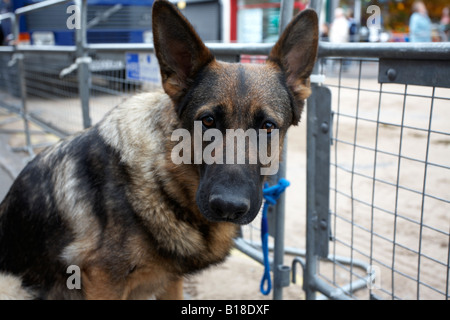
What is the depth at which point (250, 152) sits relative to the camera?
6.14 feet

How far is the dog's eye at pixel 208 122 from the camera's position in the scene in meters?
1.89

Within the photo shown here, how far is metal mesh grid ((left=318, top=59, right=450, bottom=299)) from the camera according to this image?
2109 mm

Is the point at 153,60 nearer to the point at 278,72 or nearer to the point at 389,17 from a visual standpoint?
the point at 278,72

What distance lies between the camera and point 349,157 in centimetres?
587

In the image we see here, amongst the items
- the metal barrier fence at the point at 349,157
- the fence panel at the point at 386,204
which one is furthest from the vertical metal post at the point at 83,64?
the fence panel at the point at 386,204

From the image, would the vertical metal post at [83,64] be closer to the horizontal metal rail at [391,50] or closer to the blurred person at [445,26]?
the horizontal metal rail at [391,50]

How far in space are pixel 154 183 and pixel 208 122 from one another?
0.42 meters

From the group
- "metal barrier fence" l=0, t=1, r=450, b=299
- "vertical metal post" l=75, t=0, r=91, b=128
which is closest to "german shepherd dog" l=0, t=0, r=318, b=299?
"metal barrier fence" l=0, t=1, r=450, b=299

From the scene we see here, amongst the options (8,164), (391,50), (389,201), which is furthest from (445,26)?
(391,50)

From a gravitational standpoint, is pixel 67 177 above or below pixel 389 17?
below

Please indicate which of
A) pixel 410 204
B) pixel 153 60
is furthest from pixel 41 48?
pixel 410 204

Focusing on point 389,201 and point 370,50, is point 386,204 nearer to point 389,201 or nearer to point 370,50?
point 389,201
